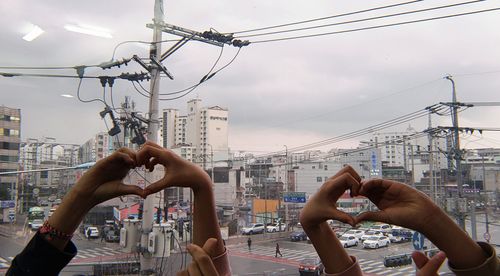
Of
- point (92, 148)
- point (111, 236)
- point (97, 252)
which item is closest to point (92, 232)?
point (111, 236)

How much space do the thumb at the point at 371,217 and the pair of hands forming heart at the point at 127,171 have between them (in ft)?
1.04

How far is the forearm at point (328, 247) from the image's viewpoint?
28.5 inches

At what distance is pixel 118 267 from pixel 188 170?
216 inches

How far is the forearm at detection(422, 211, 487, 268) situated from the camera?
2.02 ft

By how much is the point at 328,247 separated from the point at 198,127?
539cm

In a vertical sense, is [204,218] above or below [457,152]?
below

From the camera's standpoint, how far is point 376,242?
6754mm

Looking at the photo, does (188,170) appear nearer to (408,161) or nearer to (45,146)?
(45,146)

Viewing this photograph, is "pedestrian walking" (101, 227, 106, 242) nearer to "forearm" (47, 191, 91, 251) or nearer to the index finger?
"forearm" (47, 191, 91, 251)

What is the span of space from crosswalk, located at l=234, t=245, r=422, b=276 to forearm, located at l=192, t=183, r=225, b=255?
330 centimetres

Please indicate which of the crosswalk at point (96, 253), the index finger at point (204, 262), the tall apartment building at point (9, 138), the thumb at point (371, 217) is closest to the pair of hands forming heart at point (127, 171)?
the index finger at point (204, 262)

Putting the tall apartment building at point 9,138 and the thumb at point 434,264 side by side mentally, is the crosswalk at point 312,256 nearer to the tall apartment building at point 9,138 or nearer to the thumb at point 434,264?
the thumb at point 434,264

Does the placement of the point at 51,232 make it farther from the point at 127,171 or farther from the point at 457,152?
the point at 457,152

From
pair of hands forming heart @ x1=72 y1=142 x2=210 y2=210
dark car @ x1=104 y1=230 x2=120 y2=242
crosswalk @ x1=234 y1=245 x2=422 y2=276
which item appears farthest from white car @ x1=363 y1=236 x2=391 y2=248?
pair of hands forming heart @ x1=72 y1=142 x2=210 y2=210
